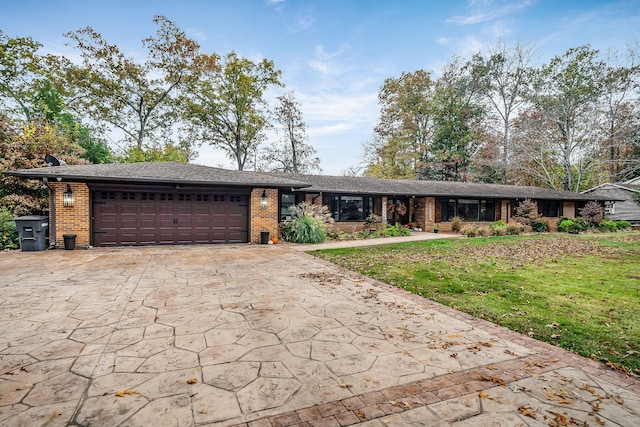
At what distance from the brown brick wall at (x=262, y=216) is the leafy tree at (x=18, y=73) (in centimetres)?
1907

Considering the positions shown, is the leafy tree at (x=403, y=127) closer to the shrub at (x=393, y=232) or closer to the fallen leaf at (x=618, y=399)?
the shrub at (x=393, y=232)

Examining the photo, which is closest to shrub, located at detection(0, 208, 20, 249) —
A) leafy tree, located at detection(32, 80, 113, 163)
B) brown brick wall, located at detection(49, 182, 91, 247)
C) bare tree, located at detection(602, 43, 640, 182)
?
brown brick wall, located at detection(49, 182, 91, 247)

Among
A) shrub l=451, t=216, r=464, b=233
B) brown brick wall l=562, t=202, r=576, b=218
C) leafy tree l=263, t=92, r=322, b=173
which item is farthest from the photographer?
leafy tree l=263, t=92, r=322, b=173

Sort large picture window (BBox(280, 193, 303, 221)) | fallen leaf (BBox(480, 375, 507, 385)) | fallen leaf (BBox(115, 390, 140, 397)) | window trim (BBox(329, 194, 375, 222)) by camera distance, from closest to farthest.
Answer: fallen leaf (BBox(115, 390, 140, 397)), fallen leaf (BBox(480, 375, 507, 385)), large picture window (BBox(280, 193, 303, 221)), window trim (BBox(329, 194, 375, 222))

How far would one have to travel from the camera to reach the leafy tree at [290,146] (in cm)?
2575

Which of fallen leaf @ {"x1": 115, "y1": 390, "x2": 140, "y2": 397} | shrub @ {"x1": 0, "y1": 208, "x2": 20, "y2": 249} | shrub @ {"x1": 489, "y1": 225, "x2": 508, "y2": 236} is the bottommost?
fallen leaf @ {"x1": 115, "y1": 390, "x2": 140, "y2": 397}

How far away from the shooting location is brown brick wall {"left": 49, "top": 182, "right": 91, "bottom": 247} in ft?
31.7

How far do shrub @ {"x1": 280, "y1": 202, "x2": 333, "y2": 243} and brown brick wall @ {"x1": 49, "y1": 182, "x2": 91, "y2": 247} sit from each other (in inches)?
265

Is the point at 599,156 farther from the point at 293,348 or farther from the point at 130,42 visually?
the point at 130,42

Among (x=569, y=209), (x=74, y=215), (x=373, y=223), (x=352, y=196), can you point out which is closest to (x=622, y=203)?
(x=569, y=209)

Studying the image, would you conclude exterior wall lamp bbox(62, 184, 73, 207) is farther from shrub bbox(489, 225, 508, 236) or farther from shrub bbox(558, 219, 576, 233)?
shrub bbox(558, 219, 576, 233)

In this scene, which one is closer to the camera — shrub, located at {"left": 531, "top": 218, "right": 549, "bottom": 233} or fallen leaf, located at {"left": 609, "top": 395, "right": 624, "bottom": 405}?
fallen leaf, located at {"left": 609, "top": 395, "right": 624, "bottom": 405}

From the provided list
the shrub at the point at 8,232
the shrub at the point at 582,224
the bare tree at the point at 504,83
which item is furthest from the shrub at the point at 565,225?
the shrub at the point at 8,232

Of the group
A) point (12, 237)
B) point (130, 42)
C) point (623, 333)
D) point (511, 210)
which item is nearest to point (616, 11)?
point (511, 210)
